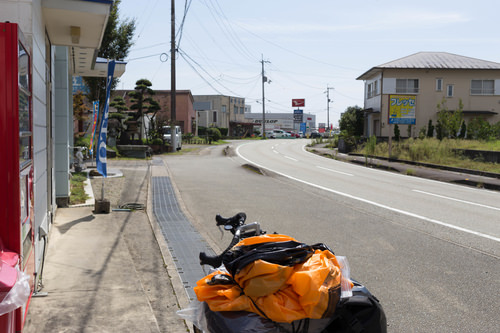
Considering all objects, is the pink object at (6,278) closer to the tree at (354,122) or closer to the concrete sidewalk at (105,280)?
the concrete sidewalk at (105,280)

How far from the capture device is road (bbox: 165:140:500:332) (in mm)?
4758

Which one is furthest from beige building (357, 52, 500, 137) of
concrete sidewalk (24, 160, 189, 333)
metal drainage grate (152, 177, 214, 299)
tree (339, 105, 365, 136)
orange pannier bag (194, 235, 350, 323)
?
orange pannier bag (194, 235, 350, 323)

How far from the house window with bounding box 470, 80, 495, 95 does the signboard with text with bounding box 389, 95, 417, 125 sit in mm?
13198

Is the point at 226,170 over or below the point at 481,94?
below

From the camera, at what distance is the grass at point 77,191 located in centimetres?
1036

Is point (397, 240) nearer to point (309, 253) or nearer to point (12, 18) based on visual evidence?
point (309, 253)

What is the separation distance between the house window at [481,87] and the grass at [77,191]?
115ft

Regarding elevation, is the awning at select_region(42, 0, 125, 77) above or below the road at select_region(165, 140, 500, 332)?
above

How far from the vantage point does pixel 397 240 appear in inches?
295

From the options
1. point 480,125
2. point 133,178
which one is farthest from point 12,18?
point 480,125

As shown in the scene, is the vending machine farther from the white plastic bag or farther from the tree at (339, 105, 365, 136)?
the tree at (339, 105, 365, 136)

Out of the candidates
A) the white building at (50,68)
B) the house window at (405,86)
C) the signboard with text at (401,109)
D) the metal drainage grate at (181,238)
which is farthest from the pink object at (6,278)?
the house window at (405,86)

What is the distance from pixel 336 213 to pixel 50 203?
5741 millimetres

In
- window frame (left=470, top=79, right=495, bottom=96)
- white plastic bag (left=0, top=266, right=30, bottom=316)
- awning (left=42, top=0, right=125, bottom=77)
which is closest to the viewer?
white plastic bag (left=0, top=266, right=30, bottom=316)
